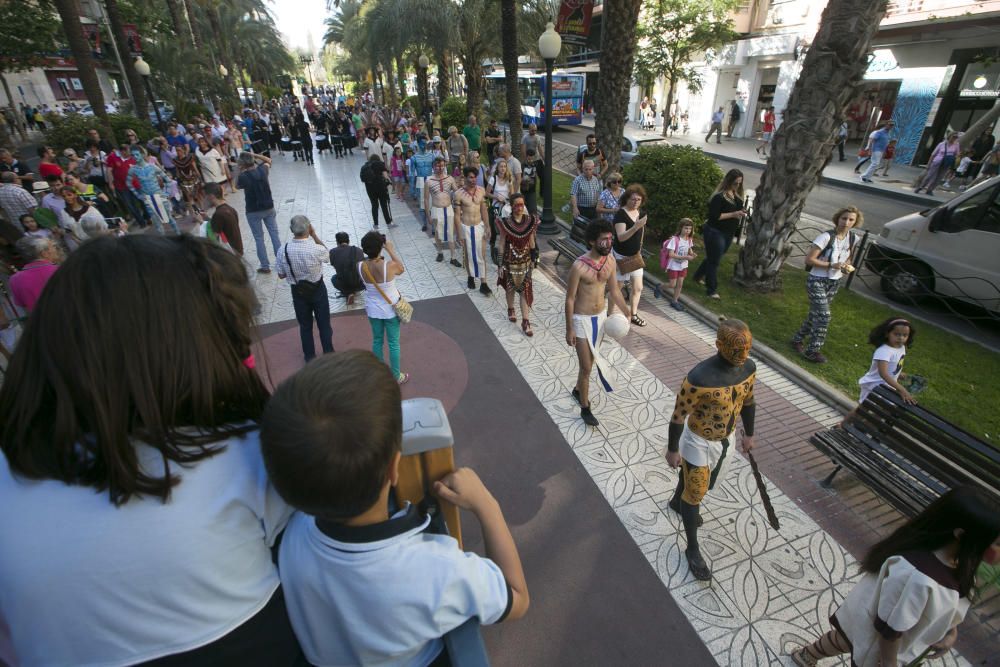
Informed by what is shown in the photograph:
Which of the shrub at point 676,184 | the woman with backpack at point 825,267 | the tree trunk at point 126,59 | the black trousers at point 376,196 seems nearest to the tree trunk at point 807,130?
the shrub at point 676,184

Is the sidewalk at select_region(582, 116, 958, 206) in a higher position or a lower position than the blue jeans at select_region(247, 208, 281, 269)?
lower

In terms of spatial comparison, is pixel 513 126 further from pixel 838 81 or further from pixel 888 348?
pixel 888 348

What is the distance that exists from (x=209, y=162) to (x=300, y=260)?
33.8 ft

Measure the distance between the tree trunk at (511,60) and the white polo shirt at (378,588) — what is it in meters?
13.2

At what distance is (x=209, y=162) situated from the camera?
13.0 meters

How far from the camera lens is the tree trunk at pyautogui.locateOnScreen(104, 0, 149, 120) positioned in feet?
57.5

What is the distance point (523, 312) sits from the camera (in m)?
6.68

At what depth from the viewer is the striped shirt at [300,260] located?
17.8 ft

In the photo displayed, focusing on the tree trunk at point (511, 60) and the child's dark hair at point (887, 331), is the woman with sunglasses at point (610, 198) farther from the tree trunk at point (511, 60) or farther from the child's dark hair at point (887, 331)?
the tree trunk at point (511, 60)

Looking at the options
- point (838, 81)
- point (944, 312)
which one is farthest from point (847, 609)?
point (944, 312)

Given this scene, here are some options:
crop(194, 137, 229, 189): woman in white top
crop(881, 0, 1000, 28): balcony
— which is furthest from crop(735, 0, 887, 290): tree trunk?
crop(194, 137, 229, 189): woman in white top

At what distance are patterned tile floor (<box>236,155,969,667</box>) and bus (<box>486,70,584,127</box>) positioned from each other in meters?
23.2

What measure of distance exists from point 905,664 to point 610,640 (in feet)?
5.02

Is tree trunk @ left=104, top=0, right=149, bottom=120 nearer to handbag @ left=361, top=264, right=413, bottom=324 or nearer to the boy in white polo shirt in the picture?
handbag @ left=361, top=264, right=413, bottom=324
